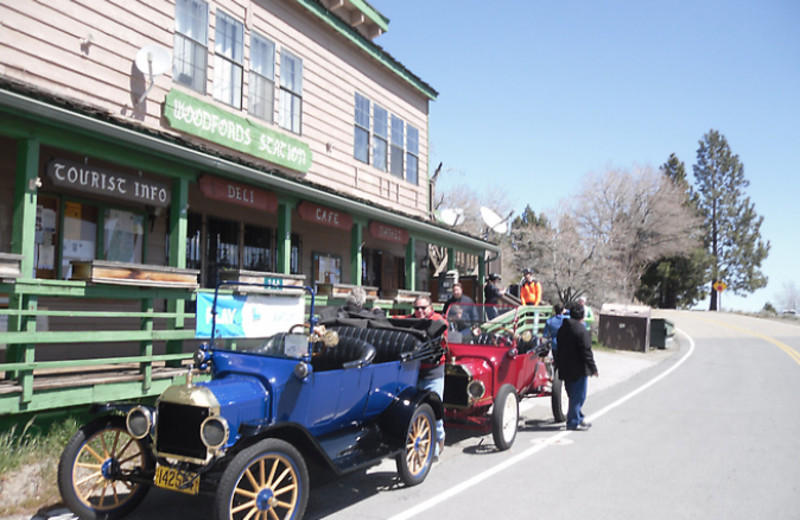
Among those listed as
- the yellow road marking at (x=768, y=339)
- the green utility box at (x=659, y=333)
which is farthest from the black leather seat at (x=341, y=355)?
the green utility box at (x=659, y=333)

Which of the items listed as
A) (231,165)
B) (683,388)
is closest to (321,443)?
(231,165)

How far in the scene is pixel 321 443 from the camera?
5125mm

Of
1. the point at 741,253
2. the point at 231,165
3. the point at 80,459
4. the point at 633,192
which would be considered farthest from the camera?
the point at 741,253

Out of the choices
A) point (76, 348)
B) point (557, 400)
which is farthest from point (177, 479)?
point (557, 400)

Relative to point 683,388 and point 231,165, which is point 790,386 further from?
point 231,165

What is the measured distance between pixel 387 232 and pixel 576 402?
6.25 metres

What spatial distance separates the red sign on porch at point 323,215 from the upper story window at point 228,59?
7.31 ft

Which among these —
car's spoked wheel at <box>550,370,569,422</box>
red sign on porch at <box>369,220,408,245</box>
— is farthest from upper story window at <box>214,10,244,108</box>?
car's spoked wheel at <box>550,370,569,422</box>

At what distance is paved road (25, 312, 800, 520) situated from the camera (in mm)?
5211

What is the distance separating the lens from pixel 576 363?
8.77m

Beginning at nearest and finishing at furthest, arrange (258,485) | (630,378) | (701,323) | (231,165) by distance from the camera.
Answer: (258,485) → (231,165) → (630,378) → (701,323)

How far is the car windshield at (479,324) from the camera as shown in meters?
8.38

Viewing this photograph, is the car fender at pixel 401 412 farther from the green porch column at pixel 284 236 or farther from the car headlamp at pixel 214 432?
the green porch column at pixel 284 236

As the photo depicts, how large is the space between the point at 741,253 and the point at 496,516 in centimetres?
6958
